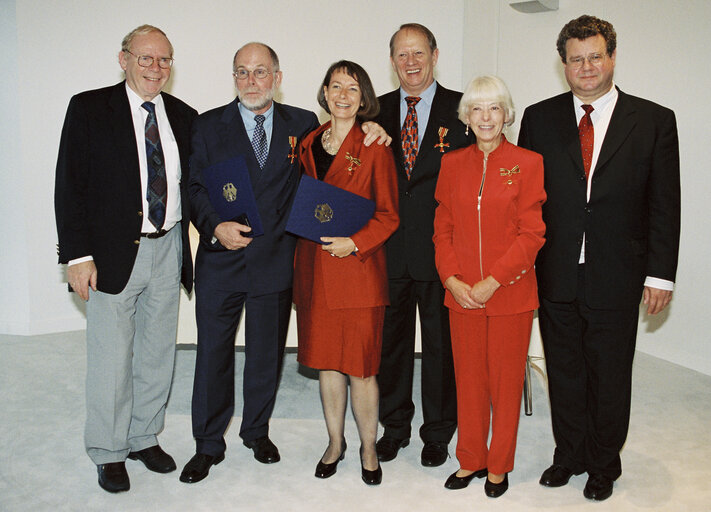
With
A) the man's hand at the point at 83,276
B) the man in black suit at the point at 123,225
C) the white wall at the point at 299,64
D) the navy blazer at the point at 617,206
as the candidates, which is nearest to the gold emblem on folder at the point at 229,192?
the man in black suit at the point at 123,225

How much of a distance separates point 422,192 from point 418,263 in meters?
0.32

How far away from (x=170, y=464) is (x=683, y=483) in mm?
2294

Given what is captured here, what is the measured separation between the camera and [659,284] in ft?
9.25

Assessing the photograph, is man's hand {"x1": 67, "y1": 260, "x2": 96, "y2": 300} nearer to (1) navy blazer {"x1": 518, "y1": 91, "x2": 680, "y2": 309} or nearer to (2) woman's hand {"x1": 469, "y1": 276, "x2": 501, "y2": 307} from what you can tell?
(2) woman's hand {"x1": 469, "y1": 276, "x2": 501, "y2": 307}

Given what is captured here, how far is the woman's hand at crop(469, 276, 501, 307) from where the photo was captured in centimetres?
273

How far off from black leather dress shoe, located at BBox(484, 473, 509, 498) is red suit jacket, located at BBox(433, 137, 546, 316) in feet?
2.47

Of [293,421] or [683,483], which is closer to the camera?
[683,483]

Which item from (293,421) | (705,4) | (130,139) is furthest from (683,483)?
(705,4)

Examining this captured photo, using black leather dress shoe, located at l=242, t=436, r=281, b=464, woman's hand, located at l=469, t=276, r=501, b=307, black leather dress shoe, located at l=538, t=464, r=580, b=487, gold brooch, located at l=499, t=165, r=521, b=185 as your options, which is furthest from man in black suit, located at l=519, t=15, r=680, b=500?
black leather dress shoe, located at l=242, t=436, r=281, b=464

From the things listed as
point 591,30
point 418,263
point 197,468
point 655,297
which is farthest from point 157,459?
point 591,30

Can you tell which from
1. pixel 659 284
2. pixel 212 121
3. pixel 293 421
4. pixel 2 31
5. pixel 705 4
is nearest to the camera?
pixel 659 284

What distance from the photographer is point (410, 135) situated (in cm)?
318

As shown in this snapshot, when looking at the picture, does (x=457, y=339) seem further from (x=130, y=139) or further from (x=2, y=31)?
(x=2, y=31)

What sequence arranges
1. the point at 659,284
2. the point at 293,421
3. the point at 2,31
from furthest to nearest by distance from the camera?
the point at 2,31, the point at 293,421, the point at 659,284
